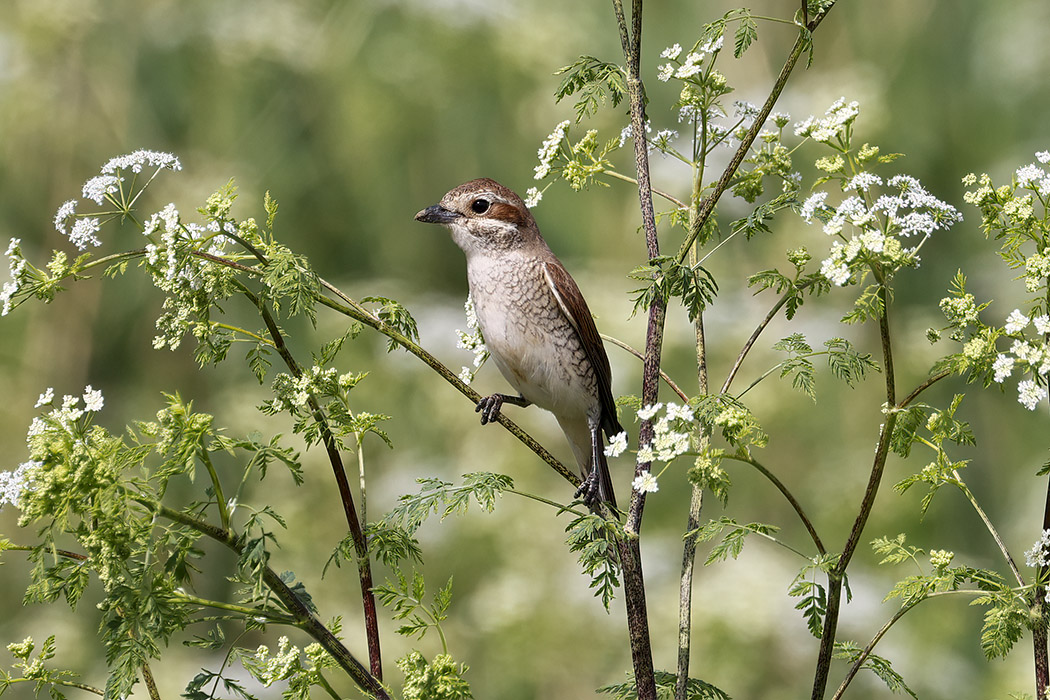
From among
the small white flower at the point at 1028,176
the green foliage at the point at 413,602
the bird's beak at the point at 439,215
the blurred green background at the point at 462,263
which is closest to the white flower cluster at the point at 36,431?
the green foliage at the point at 413,602

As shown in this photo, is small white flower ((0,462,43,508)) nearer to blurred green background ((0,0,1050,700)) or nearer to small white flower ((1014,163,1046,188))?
small white flower ((1014,163,1046,188))

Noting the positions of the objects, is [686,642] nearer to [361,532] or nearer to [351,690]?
[361,532]

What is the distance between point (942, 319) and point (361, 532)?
12.4 feet

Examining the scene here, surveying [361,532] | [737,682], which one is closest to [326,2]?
[737,682]

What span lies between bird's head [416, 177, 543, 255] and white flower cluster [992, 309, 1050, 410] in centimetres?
169

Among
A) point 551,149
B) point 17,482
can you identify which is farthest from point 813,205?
point 17,482

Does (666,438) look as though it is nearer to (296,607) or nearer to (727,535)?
(727,535)

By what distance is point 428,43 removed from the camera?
563 centimetres

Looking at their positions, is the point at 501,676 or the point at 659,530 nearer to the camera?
the point at 501,676

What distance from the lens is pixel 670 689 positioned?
174 centimetres

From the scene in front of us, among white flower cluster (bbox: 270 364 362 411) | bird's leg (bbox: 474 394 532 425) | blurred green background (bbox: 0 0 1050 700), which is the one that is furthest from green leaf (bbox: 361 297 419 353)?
blurred green background (bbox: 0 0 1050 700)

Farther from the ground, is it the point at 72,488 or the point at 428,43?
the point at 428,43

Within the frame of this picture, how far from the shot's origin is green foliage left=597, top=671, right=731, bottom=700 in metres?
1.69

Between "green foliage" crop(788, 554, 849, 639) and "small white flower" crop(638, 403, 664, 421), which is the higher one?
"small white flower" crop(638, 403, 664, 421)
